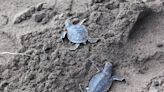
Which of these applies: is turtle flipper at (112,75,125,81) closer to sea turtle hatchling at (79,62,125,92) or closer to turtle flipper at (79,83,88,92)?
sea turtle hatchling at (79,62,125,92)

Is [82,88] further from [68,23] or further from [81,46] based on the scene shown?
[68,23]

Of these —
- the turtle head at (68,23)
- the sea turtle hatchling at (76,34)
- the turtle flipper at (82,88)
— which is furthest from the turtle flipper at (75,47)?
the turtle flipper at (82,88)

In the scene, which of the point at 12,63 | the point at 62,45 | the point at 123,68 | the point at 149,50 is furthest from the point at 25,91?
the point at 149,50

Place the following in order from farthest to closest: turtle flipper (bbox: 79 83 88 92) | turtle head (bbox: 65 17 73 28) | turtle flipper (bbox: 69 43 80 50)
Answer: turtle head (bbox: 65 17 73 28) < turtle flipper (bbox: 69 43 80 50) < turtle flipper (bbox: 79 83 88 92)

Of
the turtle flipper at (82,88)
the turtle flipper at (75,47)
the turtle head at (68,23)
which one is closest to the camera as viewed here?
the turtle flipper at (82,88)

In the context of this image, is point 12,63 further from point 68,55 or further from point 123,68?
point 123,68

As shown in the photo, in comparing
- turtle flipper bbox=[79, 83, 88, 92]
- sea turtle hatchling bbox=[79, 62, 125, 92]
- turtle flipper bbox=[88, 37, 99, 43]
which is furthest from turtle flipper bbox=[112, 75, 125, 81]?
turtle flipper bbox=[88, 37, 99, 43]

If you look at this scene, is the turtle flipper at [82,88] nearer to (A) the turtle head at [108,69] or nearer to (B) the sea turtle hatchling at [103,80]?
(B) the sea turtle hatchling at [103,80]

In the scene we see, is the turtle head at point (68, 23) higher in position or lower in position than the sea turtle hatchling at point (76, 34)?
higher
